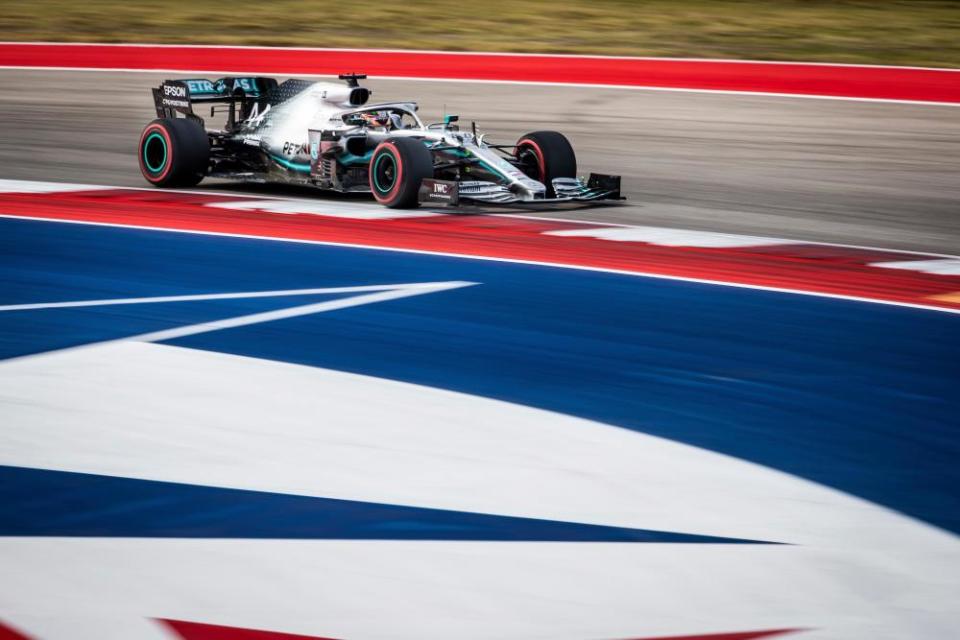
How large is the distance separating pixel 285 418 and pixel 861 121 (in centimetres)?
1191

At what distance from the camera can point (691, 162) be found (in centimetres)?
1442

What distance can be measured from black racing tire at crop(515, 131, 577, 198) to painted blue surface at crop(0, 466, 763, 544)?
7.43 metres

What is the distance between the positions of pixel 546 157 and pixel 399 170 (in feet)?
4.36

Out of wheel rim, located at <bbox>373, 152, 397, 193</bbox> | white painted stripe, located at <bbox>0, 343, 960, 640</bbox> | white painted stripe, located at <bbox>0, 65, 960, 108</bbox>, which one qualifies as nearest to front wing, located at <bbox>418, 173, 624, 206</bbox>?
wheel rim, located at <bbox>373, 152, 397, 193</bbox>

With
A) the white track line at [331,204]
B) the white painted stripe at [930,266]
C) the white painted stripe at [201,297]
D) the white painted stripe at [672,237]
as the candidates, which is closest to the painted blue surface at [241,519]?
the white painted stripe at [201,297]

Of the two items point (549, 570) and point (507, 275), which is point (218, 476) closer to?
point (549, 570)

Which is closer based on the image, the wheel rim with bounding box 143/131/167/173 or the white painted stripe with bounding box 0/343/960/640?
the white painted stripe with bounding box 0/343/960/640

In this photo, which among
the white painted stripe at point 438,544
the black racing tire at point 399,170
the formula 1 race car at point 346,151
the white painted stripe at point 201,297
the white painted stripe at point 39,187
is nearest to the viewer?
the white painted stripe at point 438,544

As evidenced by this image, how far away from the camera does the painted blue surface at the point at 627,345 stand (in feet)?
18.1

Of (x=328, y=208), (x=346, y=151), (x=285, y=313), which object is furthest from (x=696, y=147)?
(x=285, y=313)

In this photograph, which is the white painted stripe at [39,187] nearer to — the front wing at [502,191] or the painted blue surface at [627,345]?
the painted blue surface at [627,345]

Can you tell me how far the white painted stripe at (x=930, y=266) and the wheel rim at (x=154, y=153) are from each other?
6.25m

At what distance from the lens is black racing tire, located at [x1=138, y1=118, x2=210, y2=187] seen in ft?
40.8

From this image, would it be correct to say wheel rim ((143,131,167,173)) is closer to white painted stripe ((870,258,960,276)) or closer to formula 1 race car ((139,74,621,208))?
formula 1 race car ((139,74,621,208))
